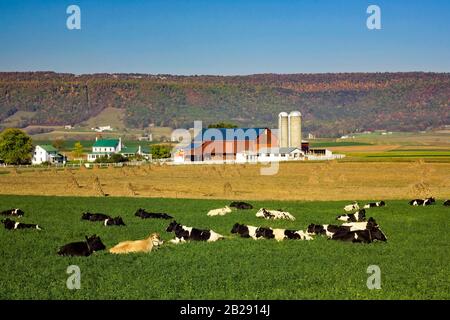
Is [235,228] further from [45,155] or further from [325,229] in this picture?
[45,155]

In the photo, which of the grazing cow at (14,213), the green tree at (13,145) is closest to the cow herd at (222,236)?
the grazing cow at (14,213)

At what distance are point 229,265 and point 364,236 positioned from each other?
5.03 meters

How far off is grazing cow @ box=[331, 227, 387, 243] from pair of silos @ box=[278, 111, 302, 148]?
259 ft

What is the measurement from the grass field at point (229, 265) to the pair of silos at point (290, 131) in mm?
75699

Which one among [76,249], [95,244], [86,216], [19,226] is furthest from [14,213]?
[76,249]

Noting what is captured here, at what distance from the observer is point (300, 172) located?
195 feet

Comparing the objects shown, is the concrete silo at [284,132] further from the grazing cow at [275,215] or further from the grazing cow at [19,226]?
the grazing cow at [19,226]

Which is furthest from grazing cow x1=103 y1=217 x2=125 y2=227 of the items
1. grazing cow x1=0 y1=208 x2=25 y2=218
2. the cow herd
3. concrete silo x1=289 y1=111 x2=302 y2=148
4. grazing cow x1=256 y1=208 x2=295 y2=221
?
concrete silo x1=289 y1=111 x2=302 y2=148

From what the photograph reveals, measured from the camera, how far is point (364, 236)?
726 inches

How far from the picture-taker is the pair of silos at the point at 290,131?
98688 mm

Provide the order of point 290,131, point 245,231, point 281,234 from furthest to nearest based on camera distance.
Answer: point 290,131, point 245,231, point 281,234
